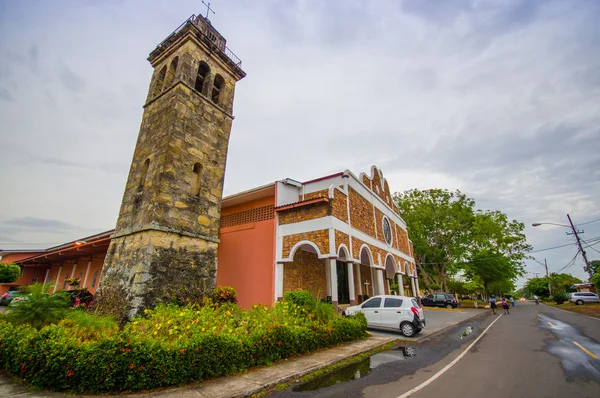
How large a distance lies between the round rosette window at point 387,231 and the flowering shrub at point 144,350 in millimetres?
12610

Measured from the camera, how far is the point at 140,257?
8.56m

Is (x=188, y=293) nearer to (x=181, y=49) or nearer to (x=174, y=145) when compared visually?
(x=174, y=145)

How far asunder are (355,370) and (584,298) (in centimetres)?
3689

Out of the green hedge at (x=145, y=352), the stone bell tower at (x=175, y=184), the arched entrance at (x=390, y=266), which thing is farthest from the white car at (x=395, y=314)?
the arched entrance at (x=390, y=266)

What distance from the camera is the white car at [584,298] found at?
91.1ft

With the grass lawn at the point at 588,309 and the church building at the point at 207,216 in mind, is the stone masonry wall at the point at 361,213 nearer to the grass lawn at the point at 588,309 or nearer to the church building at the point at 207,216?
the church building at the point at 207,216

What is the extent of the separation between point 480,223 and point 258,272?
29.9 meters

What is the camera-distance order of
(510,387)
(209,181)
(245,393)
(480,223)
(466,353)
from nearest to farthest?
(245,393) → (510,387) → (466,353) → (209,181) → (480,223)

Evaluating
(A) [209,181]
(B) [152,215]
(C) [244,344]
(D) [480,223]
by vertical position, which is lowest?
(C) [244,344]

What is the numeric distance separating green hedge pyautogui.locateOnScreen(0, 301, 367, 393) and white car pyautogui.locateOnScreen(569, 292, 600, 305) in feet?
121

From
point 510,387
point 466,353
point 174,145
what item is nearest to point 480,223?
point 466,353

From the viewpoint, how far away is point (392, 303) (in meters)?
11.1

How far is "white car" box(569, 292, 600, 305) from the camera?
2777 centimetres

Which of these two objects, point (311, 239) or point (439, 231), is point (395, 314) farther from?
point (439, 231)
